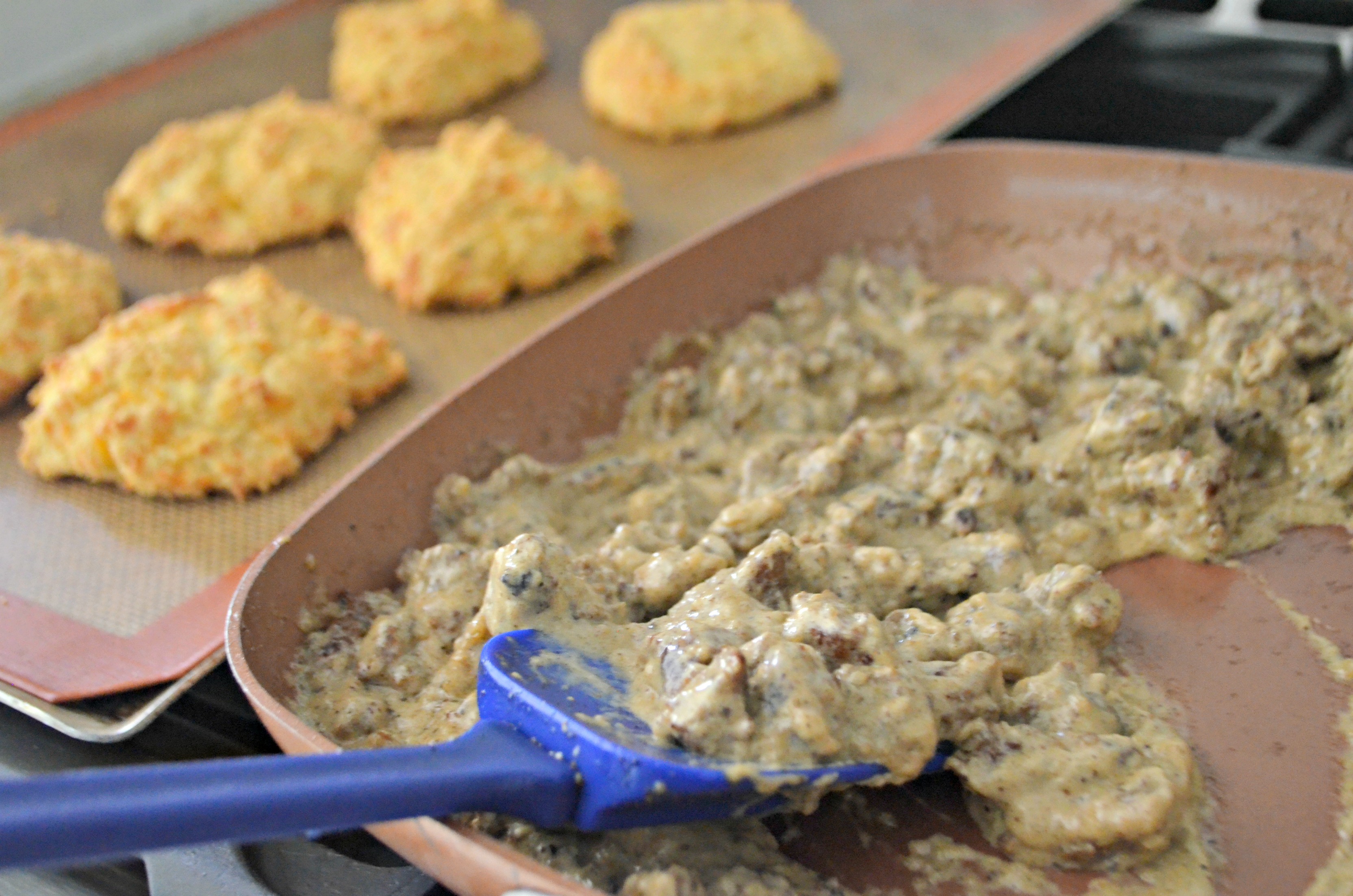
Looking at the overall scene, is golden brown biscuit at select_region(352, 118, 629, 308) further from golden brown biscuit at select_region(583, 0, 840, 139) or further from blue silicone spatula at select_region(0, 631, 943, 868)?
blue silicone spatula at select_region(0, 631, 943, 868)

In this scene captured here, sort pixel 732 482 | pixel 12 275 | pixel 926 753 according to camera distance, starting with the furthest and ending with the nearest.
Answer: pixel 12 275 → pixel 732 482 → pixel 926 753

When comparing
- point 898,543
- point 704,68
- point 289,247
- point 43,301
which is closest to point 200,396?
point 43,301

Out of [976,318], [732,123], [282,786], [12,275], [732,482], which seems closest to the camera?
[282,786]

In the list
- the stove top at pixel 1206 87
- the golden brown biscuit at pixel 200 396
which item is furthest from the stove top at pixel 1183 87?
the golden brown biscuit at pixel 200 396

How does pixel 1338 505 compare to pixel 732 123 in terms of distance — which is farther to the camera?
pixel 732 123

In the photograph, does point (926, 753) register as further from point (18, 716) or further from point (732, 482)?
point (18, 716)

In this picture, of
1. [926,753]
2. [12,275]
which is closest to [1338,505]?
[926,753]
